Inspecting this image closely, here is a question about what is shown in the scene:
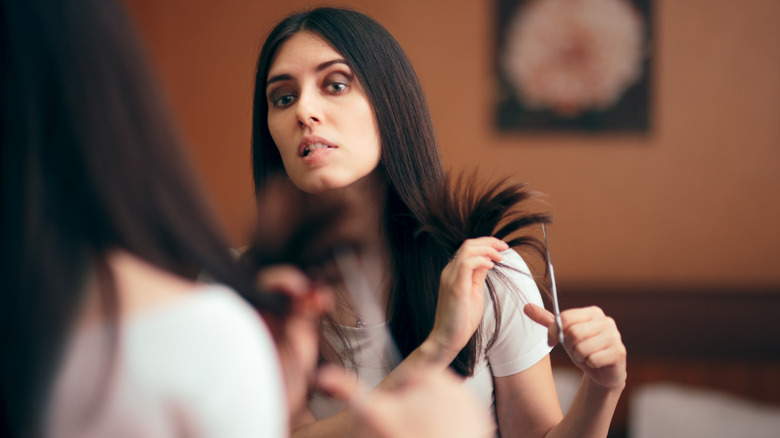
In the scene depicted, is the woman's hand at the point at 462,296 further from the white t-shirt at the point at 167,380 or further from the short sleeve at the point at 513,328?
the white t-shirt at the point at 167,380

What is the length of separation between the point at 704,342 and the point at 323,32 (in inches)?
71.7

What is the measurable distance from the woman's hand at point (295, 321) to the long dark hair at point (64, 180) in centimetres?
8

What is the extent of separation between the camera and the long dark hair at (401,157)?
922 millimetres

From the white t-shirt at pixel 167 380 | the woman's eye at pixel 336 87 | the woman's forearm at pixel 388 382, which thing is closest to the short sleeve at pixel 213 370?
the white t-shirt at pixel 167 380

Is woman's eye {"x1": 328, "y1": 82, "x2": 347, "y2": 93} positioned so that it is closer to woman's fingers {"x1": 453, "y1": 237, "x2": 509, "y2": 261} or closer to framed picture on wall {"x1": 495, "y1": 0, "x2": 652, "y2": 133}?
woman's fingers {"x1": 453, "y1": 237, "x2": 509, "y2": 261}

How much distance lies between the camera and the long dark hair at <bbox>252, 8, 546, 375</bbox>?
0.92m

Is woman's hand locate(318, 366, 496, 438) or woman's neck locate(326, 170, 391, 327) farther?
woman's neck locate(326, 170, 391, 327)

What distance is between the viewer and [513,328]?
93 centimetres

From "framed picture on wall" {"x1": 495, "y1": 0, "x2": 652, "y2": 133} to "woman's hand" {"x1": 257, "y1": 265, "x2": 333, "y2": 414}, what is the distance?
77.9 inches

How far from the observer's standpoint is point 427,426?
0.40m

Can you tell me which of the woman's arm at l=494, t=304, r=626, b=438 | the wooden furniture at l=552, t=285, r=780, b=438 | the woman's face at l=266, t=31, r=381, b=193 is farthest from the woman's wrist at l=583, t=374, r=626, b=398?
the wooden furniture at l=552, t=285, r=780, b=438

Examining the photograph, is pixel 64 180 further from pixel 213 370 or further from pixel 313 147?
pixel 313 147

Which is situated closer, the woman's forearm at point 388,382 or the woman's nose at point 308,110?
the woman's forearm at point 388,382

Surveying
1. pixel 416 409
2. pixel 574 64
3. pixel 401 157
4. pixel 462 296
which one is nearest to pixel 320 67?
pixel 401 157
